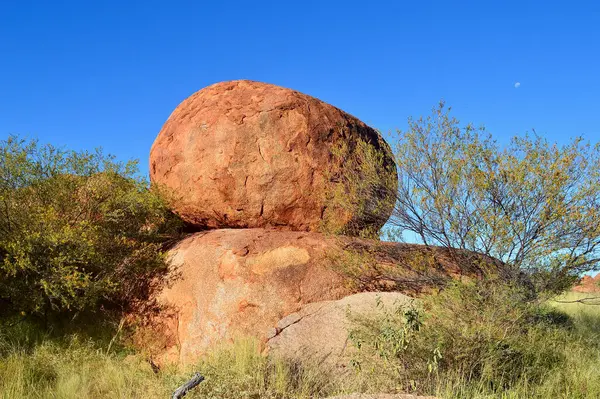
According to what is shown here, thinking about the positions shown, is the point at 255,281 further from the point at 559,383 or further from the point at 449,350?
the point at 559,383

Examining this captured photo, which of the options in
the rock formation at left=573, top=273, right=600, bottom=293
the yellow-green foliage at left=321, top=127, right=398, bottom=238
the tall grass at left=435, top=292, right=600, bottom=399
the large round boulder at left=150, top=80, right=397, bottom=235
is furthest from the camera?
the rock formation at left=573, top=273, right=600, bottom=293

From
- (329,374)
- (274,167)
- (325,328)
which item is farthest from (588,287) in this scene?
(329,374)

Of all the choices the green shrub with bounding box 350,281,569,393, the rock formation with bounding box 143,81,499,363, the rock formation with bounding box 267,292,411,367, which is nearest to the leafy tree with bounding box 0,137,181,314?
the rock formation with bounding box 143,81,499,363

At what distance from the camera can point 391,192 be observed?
364 inches

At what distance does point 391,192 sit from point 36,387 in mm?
6087

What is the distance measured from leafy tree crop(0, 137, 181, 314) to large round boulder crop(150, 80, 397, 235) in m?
0.92

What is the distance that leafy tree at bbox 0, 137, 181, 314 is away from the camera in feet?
29.3

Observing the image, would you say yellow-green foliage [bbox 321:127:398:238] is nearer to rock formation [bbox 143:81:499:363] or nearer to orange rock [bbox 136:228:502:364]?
rock formation [bbox 143:81:499:363]

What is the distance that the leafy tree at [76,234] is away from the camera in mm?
8930

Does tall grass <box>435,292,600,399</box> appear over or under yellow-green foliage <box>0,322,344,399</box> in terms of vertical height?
over

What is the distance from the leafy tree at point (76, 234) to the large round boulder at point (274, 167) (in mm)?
921

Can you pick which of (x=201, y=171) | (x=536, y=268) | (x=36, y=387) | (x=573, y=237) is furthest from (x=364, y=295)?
(x=36, y=387)

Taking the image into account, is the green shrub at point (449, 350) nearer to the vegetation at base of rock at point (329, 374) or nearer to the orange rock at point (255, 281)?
the vegetation at base of rock at point (329, 374)

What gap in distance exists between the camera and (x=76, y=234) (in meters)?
9.04
